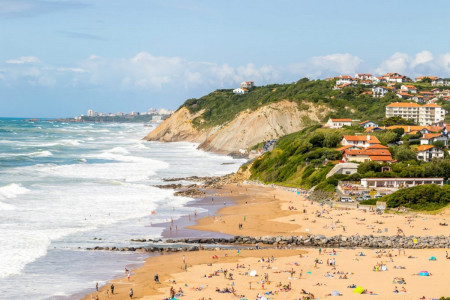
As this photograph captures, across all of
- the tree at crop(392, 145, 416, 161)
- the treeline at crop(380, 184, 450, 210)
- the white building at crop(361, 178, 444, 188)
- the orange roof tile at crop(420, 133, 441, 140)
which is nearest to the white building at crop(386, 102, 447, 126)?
the orange roof tile at crop(420, 133, 441, 140)

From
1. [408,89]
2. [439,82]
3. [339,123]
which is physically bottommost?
[339,123]

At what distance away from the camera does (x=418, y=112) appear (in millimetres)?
101188

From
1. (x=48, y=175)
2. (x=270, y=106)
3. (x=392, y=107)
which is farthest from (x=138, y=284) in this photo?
(x=270, y=106)

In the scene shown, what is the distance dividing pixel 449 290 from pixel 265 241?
13448 mm

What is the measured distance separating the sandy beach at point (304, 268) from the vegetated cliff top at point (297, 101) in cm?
6165

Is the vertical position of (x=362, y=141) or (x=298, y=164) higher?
(x=362, y=141)

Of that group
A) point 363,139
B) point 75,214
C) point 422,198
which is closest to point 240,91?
point 363,139

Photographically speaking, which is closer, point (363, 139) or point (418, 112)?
point (363, 139)

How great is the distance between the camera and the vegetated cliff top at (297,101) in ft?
357

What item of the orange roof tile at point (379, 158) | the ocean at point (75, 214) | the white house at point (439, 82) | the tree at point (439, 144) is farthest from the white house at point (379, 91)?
the orange roof tile at point (379, 158)

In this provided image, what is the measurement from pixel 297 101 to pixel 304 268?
87170mm

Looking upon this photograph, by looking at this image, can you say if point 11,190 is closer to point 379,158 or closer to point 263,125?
point 379,158

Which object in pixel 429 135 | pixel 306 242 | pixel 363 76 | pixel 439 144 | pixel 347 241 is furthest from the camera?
pixel 363 76

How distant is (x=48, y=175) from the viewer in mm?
68625
